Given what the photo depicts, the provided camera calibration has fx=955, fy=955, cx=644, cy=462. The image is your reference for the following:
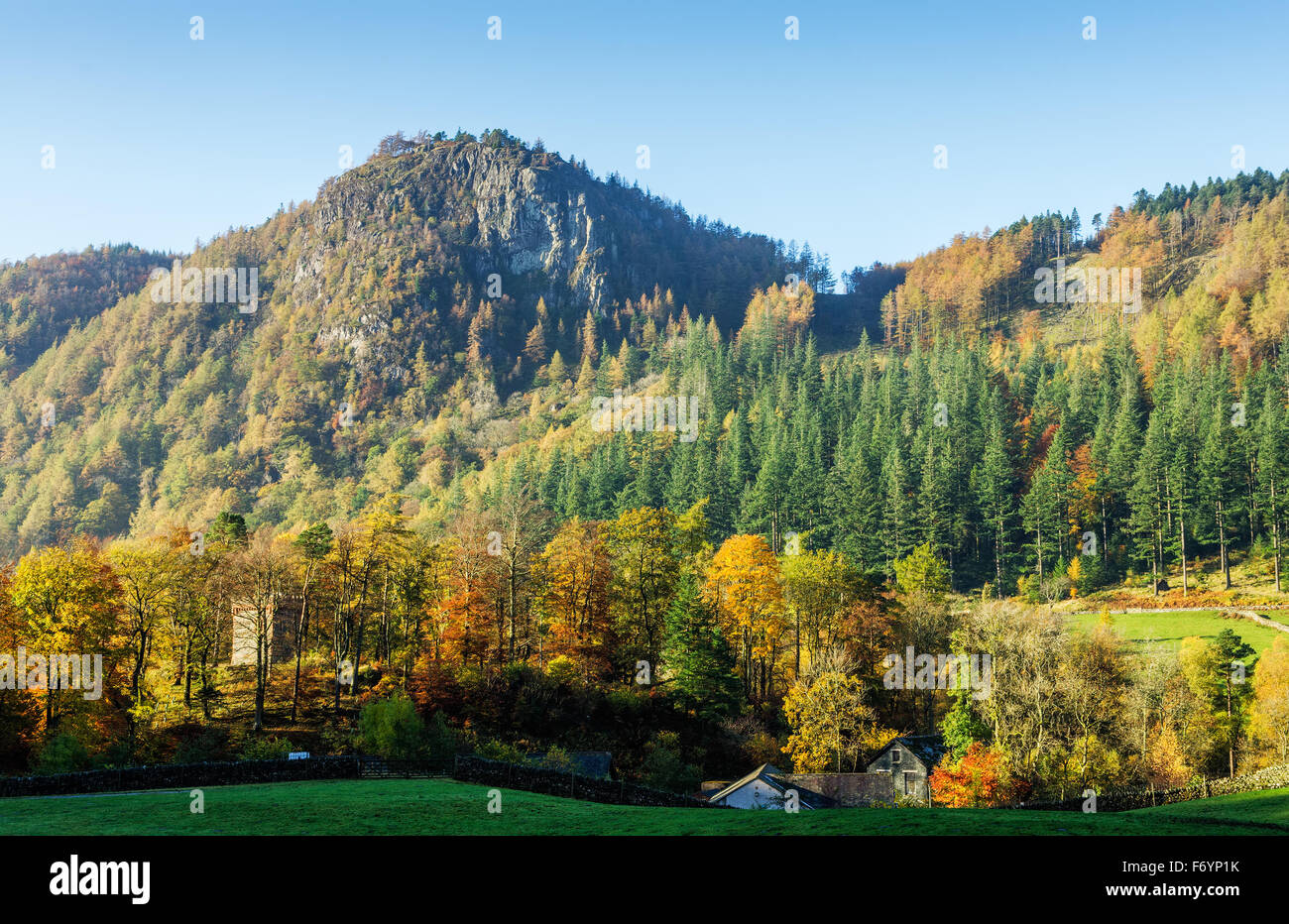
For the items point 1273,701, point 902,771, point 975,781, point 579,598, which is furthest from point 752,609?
point 1273,701

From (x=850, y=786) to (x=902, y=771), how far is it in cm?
521

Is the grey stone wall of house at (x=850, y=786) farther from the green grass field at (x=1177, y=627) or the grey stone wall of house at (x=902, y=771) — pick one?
the green grass field at (x=1177, y=627)

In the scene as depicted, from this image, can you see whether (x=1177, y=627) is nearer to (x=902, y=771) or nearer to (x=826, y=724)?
(x=902, y=771)

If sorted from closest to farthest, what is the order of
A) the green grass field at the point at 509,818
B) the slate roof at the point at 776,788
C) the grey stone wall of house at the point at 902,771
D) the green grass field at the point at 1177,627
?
the green grass field at the point at 509,818
the slate roof at the point at 776,788
the grey stone wall of house at the point at 902,771
the green grass field at the point at 1177,627

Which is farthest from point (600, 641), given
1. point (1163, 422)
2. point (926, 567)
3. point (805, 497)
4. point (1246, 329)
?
point (1246, 329)

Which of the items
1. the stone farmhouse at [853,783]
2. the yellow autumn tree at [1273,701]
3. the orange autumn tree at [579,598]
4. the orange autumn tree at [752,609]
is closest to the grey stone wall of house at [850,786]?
the stone farmhouse at [853,783]

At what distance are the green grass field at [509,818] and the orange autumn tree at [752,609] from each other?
4210cm

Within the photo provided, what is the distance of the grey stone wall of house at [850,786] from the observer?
5603 centimetres

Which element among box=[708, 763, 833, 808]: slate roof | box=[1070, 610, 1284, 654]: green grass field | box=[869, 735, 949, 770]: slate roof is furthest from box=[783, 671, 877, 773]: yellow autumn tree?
box=[1070, 610, 1284, 654]: green grass field

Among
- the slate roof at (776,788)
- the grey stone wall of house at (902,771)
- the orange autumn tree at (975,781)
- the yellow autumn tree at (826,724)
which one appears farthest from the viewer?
the yellow autumn tree at (826,724)

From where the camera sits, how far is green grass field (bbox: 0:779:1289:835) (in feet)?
78.8

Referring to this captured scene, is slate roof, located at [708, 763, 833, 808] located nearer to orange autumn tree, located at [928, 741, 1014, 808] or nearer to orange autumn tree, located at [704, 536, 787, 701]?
orange autumn tree, located at [928, 741, 1014, 808]

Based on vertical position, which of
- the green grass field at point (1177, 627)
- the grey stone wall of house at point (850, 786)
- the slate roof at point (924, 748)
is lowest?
the grey stone wall of house at point (850, 786)

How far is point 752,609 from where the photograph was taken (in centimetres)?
7469
